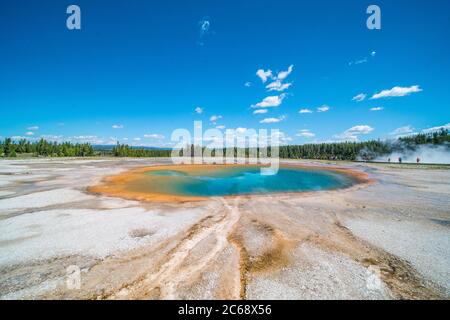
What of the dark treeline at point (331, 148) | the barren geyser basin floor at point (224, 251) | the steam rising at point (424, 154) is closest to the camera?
the barren geyser basin floor at point (224, 251)

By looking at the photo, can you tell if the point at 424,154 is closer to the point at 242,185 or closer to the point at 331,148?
the point at 331,148

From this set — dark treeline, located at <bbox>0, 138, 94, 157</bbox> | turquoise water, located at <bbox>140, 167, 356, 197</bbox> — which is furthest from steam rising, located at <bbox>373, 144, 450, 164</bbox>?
Result: dark treeline, located at <bbox>0, 138, 94, 157</bbox>

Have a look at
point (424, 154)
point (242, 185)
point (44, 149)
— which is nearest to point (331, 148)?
point (424, 154)

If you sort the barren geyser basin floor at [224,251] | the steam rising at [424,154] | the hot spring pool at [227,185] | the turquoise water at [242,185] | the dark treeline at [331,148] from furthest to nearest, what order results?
the dark treeline at [331,148], the steam rising at [424,154], the turquoise water at [242,185], the hot spring pool at [227,185], the barren geyser basin floor at [224,251]

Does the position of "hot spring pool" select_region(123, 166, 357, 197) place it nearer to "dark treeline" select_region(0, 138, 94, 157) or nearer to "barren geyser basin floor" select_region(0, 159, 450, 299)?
"barren geyser basin floor" select_region(0, 159, 450, 299)

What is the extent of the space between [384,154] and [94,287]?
10898 centimetres

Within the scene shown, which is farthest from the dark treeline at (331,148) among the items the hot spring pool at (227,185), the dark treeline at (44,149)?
the hot spring pool at (227,185)

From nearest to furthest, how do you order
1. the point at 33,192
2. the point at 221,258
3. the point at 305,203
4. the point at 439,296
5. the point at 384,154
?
the point at 439,296 → the point at 221,258 → the point at 305,203 → the point at 33,192 → the point at 384,154

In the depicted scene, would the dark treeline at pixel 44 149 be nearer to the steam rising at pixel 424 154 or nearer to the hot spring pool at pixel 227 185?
the hot spring pool at pixel 227 185

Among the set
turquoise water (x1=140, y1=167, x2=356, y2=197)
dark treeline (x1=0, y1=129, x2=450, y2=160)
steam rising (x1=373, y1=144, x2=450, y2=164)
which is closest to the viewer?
turquoise water (x1=140, y1=167, x2=356, y2=197)
